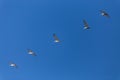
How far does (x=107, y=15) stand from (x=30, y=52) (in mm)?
3181

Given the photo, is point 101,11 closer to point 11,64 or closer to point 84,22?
point 84,22

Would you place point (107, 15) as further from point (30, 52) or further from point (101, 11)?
point (30, 52)

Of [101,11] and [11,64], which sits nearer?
[101,11]

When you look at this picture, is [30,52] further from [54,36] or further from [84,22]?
[84,22]

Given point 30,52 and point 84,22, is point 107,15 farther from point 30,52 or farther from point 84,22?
point 30,52

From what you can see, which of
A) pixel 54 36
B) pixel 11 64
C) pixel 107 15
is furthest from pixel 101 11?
pixel 11 64

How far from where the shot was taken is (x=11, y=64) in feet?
64.2

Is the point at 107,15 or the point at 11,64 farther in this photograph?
the point at 11,64

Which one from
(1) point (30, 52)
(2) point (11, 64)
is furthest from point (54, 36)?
(2) point (11, 64)

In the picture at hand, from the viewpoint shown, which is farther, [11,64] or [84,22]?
[11,64]

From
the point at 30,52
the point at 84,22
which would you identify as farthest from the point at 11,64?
the point at 84,22

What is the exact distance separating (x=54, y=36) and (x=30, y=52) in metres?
1.13

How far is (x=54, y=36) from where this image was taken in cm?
1827

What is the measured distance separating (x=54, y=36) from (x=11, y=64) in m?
2.32
